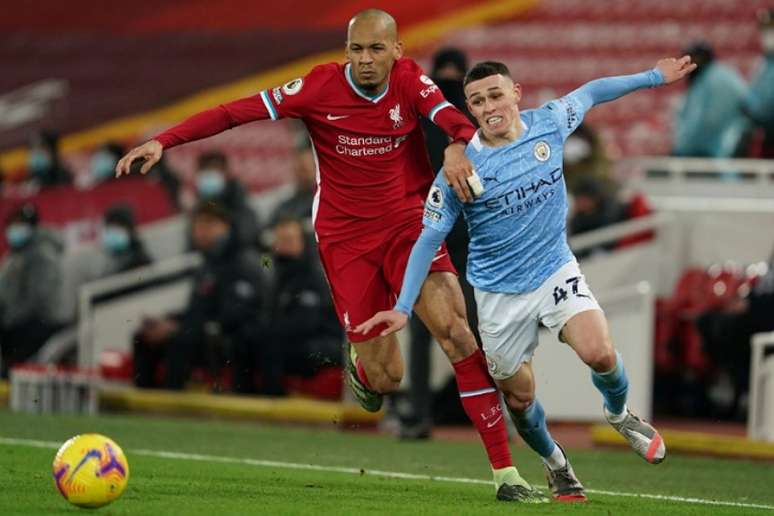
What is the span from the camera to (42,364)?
662 inches

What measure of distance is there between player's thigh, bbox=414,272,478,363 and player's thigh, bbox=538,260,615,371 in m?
0.44

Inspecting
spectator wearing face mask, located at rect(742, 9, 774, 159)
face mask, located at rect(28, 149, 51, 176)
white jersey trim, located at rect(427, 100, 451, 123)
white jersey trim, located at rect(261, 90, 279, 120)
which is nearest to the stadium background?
face mask, located at rect(28, 149, 51, 176)

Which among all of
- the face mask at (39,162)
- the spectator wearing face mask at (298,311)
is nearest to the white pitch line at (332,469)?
the spectator wearing face mask at (298,311)

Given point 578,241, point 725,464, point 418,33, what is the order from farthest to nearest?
1. point 418,33
2. point 578,241
3. point 725,464

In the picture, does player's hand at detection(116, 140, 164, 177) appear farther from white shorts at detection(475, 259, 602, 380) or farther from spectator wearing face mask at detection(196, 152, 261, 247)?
spectator wearing face mask at detection(196, 152, 261, 247)

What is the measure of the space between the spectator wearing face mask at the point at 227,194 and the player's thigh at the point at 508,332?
7.27 m

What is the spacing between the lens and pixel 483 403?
796 centimetres

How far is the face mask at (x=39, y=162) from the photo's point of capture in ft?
61.2

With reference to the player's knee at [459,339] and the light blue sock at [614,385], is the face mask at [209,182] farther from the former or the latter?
the light blue sock at [614,385]

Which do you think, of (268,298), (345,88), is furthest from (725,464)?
Result: (268,298)

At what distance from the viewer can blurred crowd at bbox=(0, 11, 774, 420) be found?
13.8 metres

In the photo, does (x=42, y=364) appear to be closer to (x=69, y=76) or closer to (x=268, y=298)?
(x=268, y=298)

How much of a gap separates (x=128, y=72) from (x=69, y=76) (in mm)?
806

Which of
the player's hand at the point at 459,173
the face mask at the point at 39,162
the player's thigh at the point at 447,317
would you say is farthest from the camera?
the face mask at the point at 39,162
